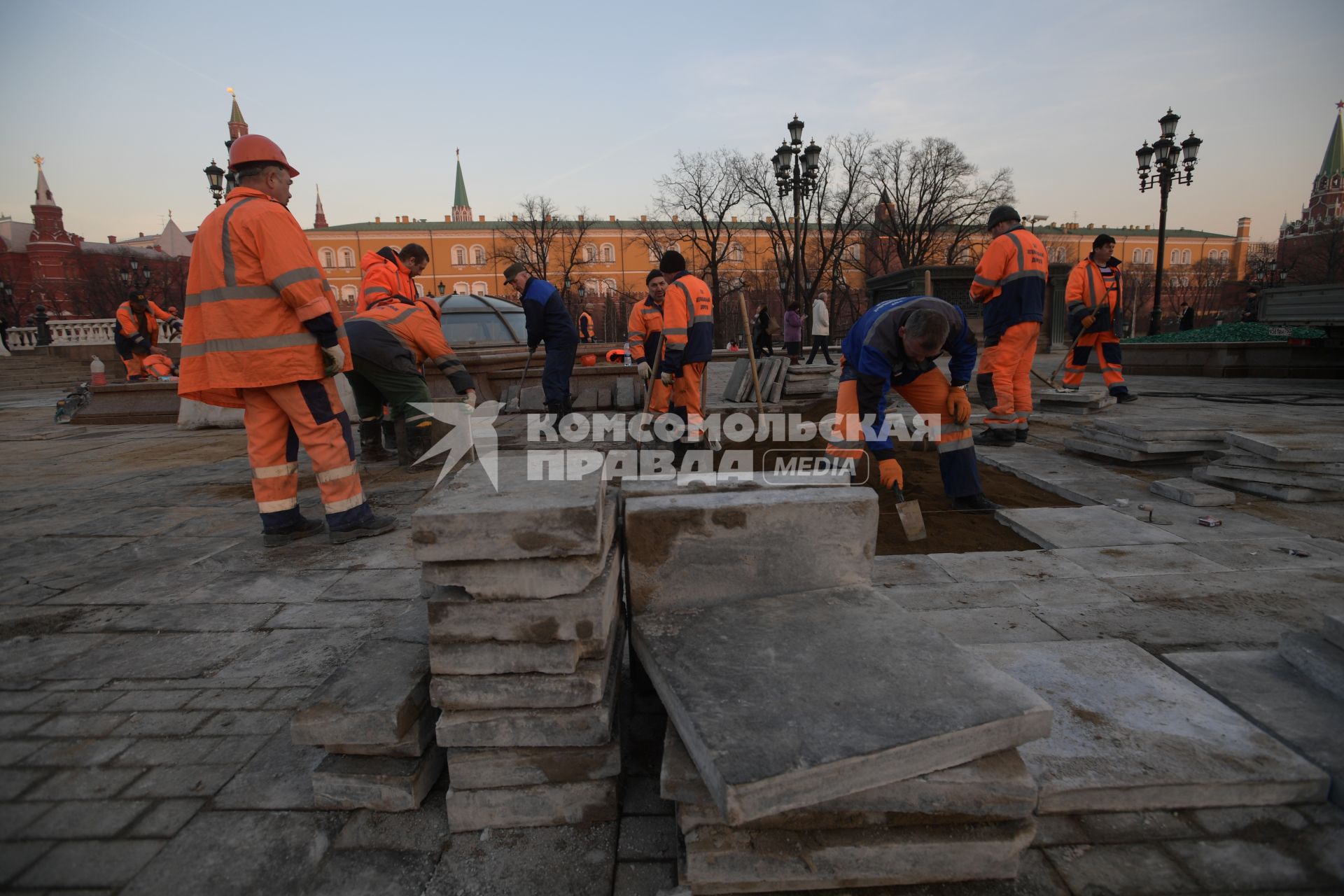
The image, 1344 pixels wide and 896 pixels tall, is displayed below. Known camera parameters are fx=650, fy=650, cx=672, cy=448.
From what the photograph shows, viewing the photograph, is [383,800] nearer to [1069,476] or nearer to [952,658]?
[952,658]

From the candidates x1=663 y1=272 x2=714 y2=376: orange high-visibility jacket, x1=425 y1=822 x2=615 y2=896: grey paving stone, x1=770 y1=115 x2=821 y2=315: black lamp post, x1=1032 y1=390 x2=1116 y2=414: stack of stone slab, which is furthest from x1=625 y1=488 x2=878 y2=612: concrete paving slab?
x1=770 y1=115 x2=821 y2=315: black lamp post

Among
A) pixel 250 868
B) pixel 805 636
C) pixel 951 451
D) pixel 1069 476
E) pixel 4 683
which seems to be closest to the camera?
pixel 250 868

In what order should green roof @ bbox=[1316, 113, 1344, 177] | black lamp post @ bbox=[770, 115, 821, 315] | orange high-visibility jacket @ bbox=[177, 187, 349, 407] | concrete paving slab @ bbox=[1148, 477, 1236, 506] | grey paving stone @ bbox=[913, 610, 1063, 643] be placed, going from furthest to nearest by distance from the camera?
green roof @ bbox=[1316, 113, 1344, 177] → black lamp post @ bbox=[770, 115, 821, 315] → concrete paving slab @ bbox=[1148, 477, 1236, 506] → orange high-visibility jacket @ bbox=[177, 187, 349, 407] → grey paving stone @ bbox=[913, 610, 1063, 643]

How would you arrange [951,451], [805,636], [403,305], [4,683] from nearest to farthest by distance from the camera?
[805,636] < [4,683] < [951,451] < [403,305]

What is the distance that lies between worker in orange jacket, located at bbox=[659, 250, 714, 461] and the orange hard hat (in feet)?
9.99

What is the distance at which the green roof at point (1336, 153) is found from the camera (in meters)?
59.5

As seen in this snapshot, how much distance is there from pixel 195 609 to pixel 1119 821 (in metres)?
3.67

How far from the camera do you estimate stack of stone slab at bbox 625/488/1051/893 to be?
1.41 m

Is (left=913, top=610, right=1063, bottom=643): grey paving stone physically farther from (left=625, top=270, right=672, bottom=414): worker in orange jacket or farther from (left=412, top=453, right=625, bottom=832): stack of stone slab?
(left=625, top=270, right=672, bottom=414): worker in orange jacket

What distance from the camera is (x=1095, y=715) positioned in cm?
193

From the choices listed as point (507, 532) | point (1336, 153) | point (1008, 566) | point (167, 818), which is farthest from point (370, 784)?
point (1336, 153)

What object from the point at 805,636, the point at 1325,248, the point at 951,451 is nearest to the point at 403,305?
the point at 951,451

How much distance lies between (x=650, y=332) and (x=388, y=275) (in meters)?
Result: 2.58

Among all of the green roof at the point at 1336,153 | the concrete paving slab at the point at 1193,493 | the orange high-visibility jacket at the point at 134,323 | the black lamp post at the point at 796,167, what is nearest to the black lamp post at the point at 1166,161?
the black lamp post at the point at 796,167
